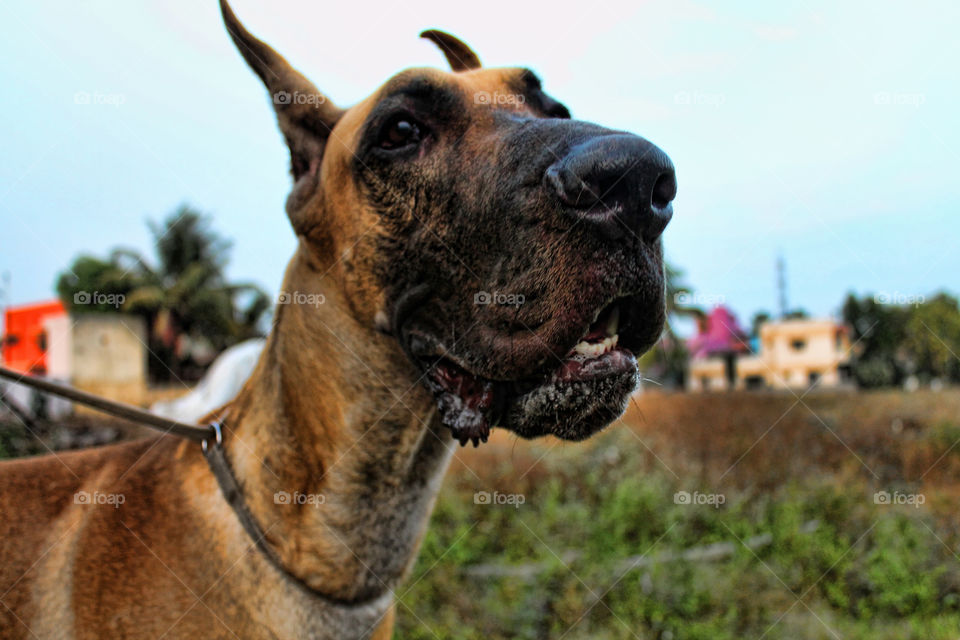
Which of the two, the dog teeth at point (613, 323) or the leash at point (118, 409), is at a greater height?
the dog teeth at point (613, 323)

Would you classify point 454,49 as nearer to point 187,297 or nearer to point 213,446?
point 213,446

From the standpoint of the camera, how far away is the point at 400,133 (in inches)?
76.2

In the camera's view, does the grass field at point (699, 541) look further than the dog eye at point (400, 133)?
Yes

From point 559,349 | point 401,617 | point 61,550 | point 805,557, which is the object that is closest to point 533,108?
point 559,349

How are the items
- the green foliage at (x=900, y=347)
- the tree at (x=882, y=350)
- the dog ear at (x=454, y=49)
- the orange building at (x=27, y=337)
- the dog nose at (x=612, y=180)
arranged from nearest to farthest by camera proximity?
1. the dog nose at (x=612, y=180)
2. the dog ear at (x=454, y=49)
3. the orange building at (x=27, y=337)
4. the green foliage at (x=900, y=347)
5. the tree at (x=882, y=350)

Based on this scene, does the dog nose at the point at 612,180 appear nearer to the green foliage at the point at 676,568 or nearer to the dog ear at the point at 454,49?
the dog ear at the point at 454,49

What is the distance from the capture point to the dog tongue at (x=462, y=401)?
5.94ft

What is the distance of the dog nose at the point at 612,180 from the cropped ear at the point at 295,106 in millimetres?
1006

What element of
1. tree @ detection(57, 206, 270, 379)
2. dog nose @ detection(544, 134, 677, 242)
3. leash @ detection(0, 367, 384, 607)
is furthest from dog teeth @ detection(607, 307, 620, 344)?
tree @ detection(57, 206, 270, 379)

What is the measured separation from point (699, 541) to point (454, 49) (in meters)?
5.86

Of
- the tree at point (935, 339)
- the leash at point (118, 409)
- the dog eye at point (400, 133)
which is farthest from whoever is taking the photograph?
the tree at point (935, 339)

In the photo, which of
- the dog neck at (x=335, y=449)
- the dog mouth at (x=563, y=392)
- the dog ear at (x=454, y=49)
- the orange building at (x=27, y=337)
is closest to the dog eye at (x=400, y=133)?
the dog neck at (x=335, y=449)

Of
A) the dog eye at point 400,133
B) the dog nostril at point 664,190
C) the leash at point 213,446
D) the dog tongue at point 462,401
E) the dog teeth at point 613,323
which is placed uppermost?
the dog eye at point 400,133

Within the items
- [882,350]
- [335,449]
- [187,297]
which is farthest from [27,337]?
[882,350]
